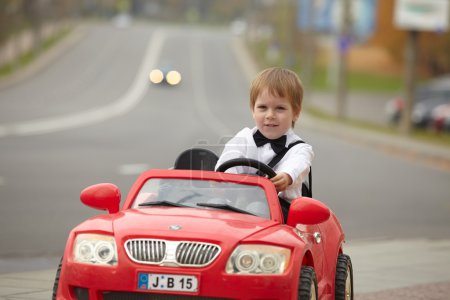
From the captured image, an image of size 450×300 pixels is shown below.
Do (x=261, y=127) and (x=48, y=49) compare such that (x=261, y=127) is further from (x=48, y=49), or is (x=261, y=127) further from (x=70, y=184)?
(x=48, y=49)

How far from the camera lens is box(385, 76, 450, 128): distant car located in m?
47.5

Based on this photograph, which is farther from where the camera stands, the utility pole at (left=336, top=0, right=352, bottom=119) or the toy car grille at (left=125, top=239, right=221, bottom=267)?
the utility pole at (left=336, top=0, right=352, bottom=119)


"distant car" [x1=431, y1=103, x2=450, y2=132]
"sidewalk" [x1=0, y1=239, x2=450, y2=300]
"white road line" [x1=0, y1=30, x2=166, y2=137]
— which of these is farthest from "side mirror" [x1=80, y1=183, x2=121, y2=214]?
"distant car" [x1=431, y1=103, x2=450, y2=132]

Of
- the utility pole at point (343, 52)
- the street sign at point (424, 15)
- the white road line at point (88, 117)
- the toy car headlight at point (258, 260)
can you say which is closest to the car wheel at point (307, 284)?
the toy car headlight at point (258, 260)

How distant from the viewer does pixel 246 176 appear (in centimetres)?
671

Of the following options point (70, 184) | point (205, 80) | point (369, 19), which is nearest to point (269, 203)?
point (70, 184)

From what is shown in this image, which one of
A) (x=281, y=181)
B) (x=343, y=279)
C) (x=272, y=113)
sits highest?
(x=272, y=113)

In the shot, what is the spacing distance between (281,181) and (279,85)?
557mm

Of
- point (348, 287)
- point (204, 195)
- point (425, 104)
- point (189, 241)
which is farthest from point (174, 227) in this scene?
point (425, 104)

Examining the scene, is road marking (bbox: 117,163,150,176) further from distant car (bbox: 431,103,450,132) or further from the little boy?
distant car (bbox: 431,103,450,132)

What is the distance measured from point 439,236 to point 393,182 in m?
8.00

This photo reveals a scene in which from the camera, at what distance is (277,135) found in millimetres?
7188

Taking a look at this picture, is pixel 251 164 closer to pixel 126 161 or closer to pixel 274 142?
pixel 274 142

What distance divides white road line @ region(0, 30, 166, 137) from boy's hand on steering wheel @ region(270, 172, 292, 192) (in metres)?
25.4
